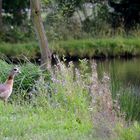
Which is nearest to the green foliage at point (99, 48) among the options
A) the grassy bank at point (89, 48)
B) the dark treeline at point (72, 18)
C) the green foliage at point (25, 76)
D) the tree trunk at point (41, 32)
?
the grassy bank at point (89, 48)

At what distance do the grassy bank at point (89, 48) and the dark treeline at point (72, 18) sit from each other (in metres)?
1.98

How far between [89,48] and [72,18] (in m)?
4.46

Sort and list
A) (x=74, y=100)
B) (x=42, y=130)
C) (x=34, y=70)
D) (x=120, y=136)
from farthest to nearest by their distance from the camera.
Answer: (x=34, y=70) < (x=74, y=100) < (x=42, y=130) < (x=120, y=136)

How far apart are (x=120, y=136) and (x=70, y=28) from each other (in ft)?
73.2

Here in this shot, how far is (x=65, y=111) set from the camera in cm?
993

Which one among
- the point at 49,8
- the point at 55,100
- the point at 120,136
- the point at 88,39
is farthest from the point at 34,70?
the point at 49,8

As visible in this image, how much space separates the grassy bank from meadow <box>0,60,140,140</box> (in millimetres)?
13562

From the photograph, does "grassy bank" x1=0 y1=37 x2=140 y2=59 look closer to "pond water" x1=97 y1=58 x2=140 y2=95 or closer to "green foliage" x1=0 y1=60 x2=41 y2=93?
"pond water" x1=97 y1=58 x2=140 y2=95

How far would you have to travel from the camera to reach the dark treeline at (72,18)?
29578 millimetres

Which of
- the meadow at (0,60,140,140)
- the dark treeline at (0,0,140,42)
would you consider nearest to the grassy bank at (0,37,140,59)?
the dark treeline at (0,0,140,42)

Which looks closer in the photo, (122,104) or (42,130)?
(42,130)

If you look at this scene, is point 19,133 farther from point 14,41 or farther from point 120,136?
point 14,41

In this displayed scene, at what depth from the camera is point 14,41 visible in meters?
28.7

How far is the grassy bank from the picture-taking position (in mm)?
26391
